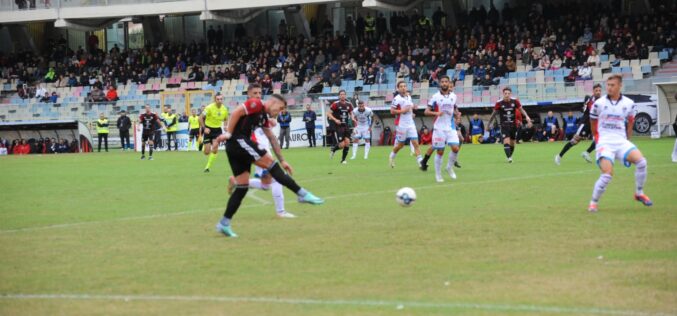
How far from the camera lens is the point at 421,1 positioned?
5556 cm

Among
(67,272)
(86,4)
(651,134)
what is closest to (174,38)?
(86,4)

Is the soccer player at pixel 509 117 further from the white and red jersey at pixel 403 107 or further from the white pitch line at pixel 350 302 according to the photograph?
the white pitch line at pixel 350 302

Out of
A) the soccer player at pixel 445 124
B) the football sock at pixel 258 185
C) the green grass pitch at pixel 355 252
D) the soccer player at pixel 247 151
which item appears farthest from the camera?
the soccer player at pixel 445 124

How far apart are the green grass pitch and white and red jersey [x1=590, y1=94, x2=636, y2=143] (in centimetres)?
106

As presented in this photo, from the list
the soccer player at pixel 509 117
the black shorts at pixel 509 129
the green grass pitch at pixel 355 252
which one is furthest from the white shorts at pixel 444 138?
the black shorts at pixel 509 129

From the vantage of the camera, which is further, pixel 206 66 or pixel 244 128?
pixel 206 66

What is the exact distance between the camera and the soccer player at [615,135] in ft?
48.5

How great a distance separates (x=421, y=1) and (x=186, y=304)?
158ft

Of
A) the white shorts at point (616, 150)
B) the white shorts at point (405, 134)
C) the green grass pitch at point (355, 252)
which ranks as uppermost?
the white shorts at point (616, 150)

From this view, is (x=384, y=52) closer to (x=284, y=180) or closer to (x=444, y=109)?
(x=444, y=109)

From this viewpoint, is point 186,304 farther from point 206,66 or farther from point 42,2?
point 42,2

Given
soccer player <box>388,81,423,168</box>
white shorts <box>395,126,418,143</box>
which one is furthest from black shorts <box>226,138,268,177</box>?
white shorts <box>395,126,418,143</box>

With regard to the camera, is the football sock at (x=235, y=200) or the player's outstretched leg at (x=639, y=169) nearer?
the football sock at (x=235, y=200)

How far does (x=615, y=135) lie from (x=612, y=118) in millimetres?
252
